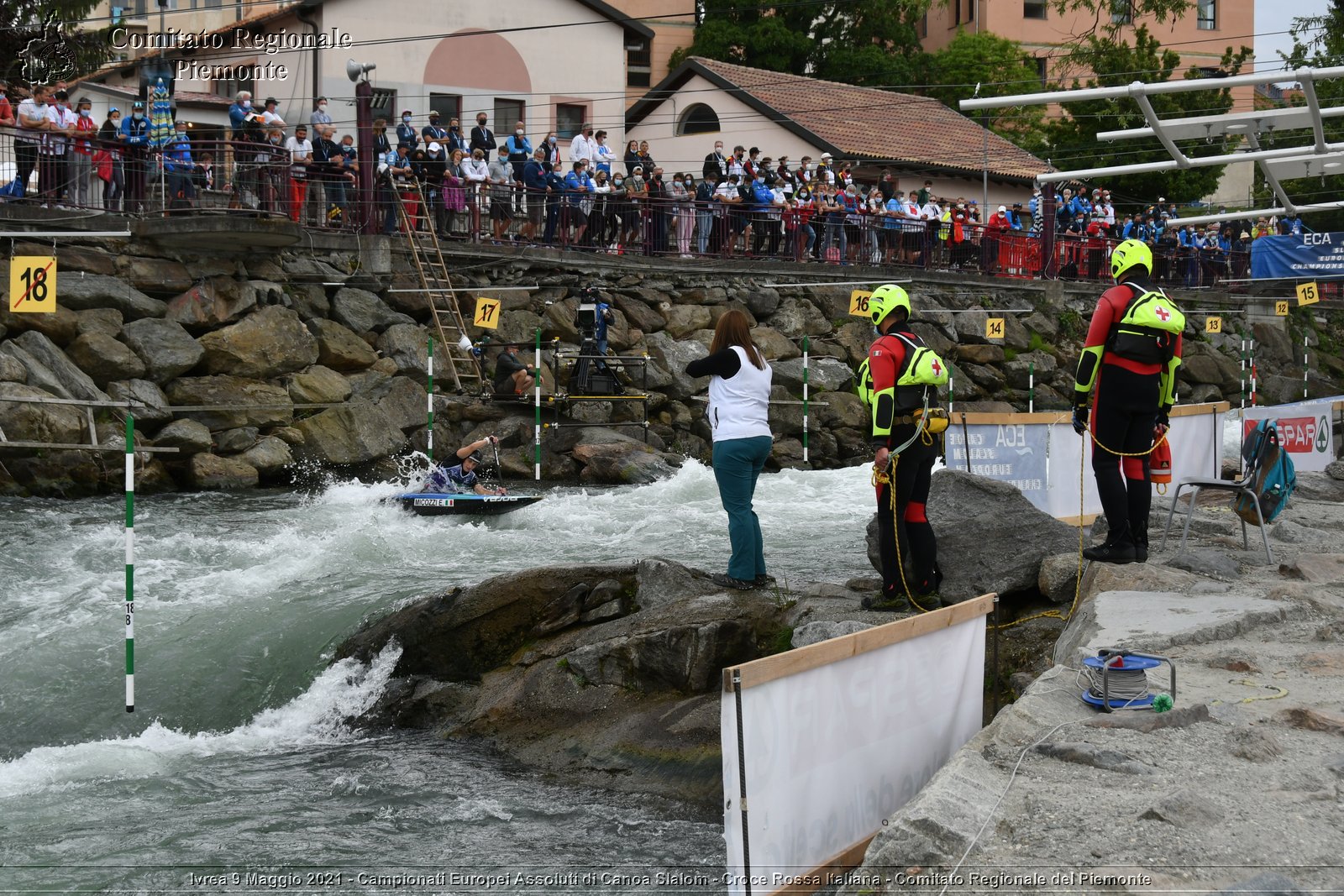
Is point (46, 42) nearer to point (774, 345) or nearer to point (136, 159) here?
point (136, 159)

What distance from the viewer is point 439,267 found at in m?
22.5

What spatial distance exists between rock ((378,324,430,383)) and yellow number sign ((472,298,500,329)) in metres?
0.89

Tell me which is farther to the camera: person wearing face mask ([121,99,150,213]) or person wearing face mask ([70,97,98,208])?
person wearing face mask ([121,99,150,213])

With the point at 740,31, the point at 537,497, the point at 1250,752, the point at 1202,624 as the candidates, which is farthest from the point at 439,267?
the point at 740,31

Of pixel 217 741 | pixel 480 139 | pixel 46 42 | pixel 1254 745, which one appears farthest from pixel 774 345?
pixel 1254 745

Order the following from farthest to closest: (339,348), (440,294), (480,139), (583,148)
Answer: (583,148) < (480,139) < (440,294) < (339,348)

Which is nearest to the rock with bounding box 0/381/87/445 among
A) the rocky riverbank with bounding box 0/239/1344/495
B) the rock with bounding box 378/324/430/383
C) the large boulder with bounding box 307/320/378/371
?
the rocky riverbank with bounding box 0/239/1344/495


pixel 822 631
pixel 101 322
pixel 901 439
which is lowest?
pixel 822 631

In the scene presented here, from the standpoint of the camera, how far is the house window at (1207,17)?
55.4 m

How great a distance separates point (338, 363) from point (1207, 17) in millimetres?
46921

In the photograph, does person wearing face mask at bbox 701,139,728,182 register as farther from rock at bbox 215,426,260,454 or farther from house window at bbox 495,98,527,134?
rock at bbox 215,426,260,454

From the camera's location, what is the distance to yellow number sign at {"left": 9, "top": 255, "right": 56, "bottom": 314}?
15734mm

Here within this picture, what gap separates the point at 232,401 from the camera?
62.3 ft

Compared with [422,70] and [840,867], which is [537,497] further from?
[422,70]
